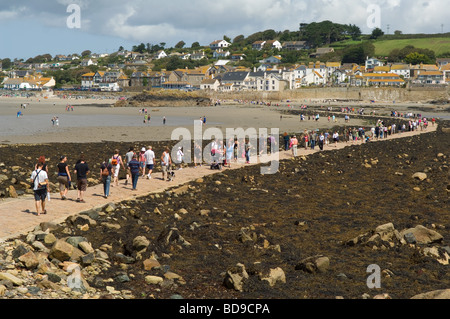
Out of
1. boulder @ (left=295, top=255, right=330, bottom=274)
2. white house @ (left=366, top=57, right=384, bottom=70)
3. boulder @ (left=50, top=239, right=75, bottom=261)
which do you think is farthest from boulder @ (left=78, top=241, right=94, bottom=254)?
white house @ (left=366, top=57, right=384, bottom=70)

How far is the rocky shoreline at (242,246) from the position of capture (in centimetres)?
864

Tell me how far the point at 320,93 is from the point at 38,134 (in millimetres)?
96567

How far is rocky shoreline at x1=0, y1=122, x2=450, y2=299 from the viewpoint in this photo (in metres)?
8.64

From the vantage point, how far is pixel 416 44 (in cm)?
17488

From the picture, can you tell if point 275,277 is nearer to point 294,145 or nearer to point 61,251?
point 61,251

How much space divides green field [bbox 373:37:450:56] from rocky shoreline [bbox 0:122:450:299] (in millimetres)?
165115

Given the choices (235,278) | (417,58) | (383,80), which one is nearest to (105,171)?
(235,278)

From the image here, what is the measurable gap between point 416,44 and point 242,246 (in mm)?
181495

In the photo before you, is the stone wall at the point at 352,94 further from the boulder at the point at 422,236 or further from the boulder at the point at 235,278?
the boulder at the point at 235,278

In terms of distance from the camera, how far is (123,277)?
888 cm

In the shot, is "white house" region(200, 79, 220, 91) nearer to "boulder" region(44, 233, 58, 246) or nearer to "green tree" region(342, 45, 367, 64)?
"green tree" region(342, 45, 367, 64)

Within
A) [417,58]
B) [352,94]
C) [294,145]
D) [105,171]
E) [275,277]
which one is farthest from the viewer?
[417,58]
